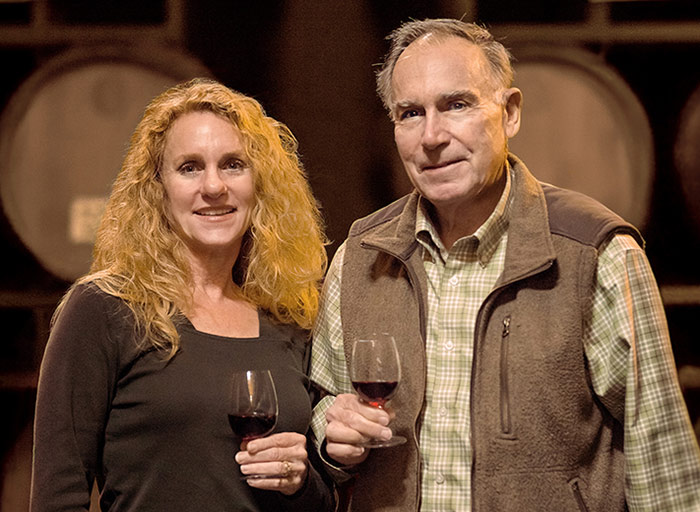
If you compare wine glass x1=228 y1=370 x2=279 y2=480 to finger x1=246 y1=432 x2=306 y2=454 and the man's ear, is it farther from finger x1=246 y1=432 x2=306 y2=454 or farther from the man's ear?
the man's ear

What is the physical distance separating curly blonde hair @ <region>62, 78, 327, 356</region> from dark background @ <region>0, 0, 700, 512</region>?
1.19m

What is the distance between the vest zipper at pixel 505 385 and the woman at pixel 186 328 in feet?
1.59

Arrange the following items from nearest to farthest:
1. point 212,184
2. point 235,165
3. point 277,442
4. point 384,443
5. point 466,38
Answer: point 384,443 < point 277,442 < point 466,38 < point 212,184 < point 235,165

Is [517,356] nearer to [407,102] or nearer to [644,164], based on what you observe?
[407,102]

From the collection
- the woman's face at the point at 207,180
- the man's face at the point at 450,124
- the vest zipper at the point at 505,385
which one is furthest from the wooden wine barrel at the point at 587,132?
the vest zipper at the point at 505,385

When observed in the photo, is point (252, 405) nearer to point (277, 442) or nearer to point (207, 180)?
point (277, 442)

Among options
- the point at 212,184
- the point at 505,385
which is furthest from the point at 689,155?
the point at 212,184

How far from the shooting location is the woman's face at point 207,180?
2193 mm

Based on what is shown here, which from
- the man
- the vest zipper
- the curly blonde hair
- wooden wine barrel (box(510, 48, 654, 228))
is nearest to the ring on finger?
the man

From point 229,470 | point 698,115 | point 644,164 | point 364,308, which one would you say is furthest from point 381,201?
point 229,470

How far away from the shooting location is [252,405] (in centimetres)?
187

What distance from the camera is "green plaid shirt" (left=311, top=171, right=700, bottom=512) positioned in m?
1.82

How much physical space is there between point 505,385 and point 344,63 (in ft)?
7.02

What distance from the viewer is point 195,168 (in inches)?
87.5
